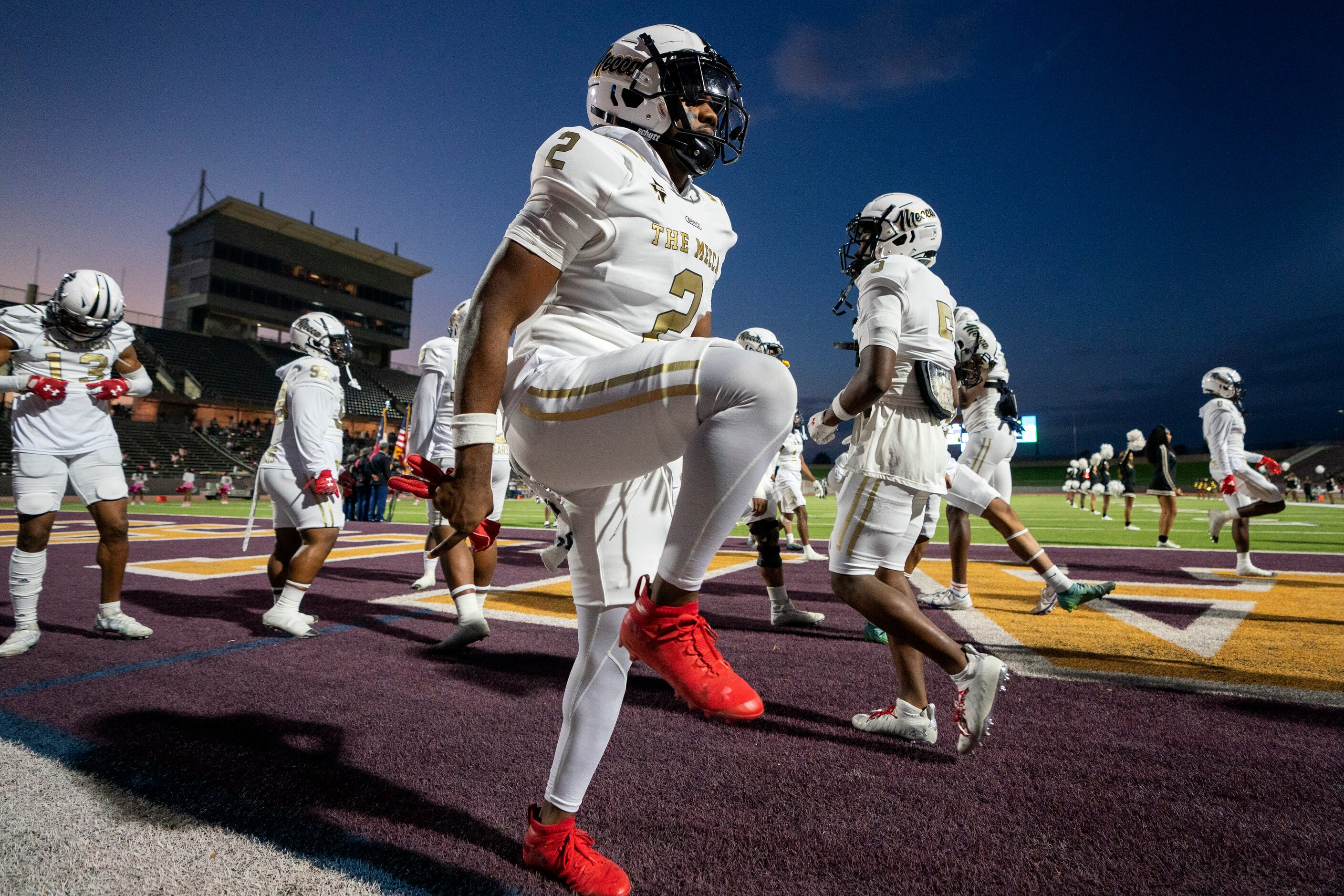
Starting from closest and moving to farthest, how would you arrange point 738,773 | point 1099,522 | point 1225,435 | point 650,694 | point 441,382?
point 738,773, point 650,694, point 441,382, point 1225,435, point 1099,522

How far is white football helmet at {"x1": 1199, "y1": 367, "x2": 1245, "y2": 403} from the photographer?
7504 mm

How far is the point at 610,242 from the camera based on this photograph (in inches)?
61.4

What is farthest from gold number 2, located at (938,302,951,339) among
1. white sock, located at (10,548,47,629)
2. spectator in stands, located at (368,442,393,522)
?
spectator in stands, located at (368,442,393,522)

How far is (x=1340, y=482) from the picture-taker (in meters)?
35.4

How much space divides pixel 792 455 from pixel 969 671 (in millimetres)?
5419

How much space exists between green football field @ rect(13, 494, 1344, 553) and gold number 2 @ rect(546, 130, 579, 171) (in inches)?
424

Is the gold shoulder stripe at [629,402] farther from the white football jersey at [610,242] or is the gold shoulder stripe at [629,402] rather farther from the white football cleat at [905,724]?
the white football cleat at [905,724]

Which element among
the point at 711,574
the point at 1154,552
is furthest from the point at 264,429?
the point at 1154,552

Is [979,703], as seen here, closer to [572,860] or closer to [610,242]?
[572,860]

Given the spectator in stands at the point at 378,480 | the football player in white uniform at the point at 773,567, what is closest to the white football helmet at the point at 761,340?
the football player in white uniform at the point at 773,567

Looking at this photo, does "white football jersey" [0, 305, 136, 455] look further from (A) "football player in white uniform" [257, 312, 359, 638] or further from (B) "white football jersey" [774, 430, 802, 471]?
(B) "white football jersey" [774, 430, 802, 471]

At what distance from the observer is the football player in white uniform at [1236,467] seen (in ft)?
23.2

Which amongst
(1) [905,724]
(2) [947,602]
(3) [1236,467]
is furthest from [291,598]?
(3) [1236,467]

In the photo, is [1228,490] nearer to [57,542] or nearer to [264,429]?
[57,542]
